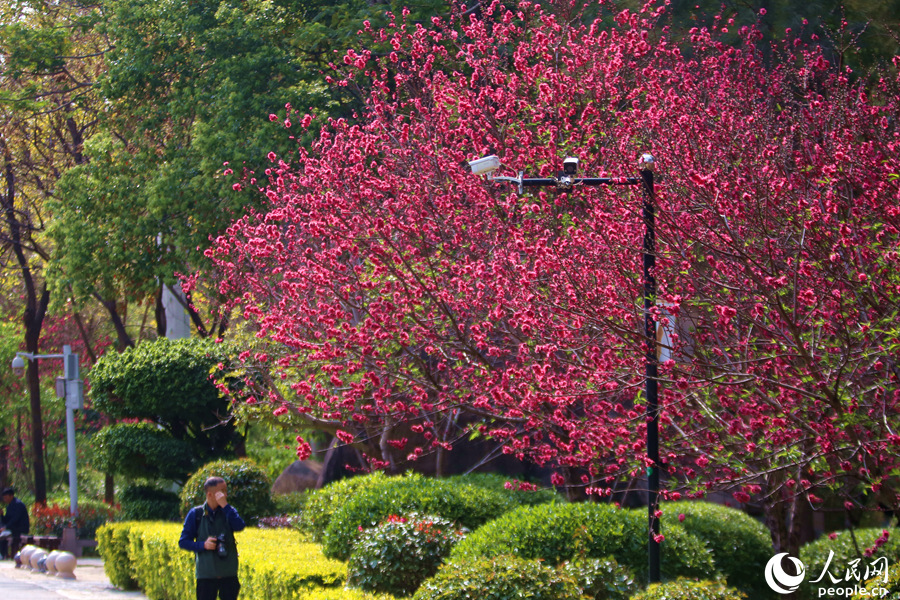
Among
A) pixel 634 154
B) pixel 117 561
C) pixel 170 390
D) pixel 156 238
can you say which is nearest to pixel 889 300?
pixel 634 154

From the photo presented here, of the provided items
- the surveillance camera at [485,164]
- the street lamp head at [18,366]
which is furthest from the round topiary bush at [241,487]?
the street lamp head at [18,366]

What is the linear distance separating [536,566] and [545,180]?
3667 millimetres

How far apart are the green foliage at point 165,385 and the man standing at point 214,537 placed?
29.7 ft

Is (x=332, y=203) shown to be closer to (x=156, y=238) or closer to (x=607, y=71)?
(x=607, y=71)

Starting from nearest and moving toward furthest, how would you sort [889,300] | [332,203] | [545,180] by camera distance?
[889,300]
[545,180]
[332,203]

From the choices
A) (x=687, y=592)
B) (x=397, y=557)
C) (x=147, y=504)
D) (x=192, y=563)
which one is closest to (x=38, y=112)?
(x=147, y=504)

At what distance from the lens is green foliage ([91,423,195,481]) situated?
1927cm

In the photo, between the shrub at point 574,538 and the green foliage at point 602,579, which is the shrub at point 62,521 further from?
the green foliage at point 602,579

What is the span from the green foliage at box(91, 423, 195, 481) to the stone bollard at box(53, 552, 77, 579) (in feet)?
6.12

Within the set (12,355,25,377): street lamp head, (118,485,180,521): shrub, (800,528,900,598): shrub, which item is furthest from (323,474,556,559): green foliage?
(12,355,25,377): street lamp head

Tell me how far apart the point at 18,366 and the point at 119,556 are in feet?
43.1

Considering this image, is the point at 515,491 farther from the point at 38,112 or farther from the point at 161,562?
the point at 38,112

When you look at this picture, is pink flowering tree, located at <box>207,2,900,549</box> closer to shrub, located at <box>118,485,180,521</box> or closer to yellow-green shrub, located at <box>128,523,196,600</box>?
yellow-green shrub, located at <box>128,523,196,600</box>

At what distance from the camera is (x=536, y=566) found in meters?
8.44
